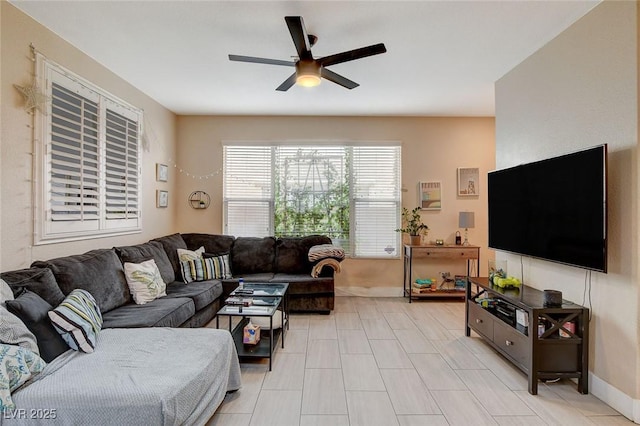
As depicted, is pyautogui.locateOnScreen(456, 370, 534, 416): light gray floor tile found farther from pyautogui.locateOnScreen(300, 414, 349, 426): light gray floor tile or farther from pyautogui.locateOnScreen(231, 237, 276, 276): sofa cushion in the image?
pyautogui.locateOnScreen(231, 237, 276, 276): sofa cushion

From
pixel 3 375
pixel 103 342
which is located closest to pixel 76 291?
pixel 103 342

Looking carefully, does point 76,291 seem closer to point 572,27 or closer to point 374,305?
point 374,305

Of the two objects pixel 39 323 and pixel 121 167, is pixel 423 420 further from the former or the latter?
pixel 121 167

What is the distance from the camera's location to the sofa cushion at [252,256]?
4699mm

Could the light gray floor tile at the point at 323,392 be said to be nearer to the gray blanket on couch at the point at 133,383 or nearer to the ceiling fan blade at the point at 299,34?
the gray blanket on couch at the point at 133,383

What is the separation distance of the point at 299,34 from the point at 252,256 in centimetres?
316

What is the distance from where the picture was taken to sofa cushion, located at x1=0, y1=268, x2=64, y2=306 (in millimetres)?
2143

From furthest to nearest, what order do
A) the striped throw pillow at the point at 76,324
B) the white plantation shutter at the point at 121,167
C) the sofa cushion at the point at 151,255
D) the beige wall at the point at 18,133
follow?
the white plantation shutter at the point at 121,167 < the sofa cushion at the point at 151,255 < the beige wall at the point at 18,133 < the striped throw pillow at the point at 76,324

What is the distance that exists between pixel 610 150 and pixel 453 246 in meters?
2.65

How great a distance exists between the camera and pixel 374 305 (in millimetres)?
4715

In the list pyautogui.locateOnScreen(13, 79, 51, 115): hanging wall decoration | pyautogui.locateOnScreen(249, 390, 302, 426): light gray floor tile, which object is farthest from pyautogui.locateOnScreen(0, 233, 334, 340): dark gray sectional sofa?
pyautogui.locateOnScreen(13, 79, 51, 115): hanging wall decoration

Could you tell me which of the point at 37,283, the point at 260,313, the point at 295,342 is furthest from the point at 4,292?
the point at 295,342

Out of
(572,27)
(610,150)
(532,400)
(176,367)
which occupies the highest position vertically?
(572,27)

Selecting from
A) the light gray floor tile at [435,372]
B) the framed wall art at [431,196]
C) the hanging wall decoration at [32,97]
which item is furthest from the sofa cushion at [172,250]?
the framed wall art at [431,196]
